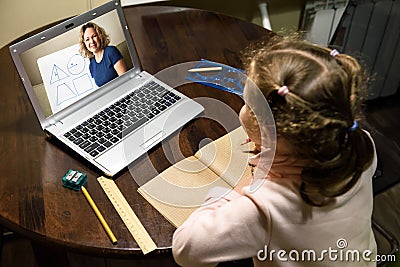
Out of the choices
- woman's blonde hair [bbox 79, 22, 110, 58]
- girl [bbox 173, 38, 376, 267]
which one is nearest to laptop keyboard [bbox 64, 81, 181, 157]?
woman's blonde hair [bbox 79, 22, 110, 58]

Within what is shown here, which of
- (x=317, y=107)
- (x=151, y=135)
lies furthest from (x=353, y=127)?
(x=151, y=135)

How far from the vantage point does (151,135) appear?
1.19 metres

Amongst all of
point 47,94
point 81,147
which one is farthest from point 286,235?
point 47,94

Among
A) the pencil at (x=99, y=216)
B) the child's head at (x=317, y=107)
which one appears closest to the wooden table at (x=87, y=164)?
the pencil at (x=99, y=216)

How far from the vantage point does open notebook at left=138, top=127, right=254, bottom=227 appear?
1.06 m

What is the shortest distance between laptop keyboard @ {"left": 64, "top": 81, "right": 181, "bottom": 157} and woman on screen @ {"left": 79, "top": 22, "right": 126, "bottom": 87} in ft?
0.23

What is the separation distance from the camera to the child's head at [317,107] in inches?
31.7

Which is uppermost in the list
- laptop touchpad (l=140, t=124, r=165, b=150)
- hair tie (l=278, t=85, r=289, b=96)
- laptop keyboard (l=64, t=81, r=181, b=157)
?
hair tie (l=278, t=85, r=289, b=96)

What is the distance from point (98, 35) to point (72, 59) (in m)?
0.08

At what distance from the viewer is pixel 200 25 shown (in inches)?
61.5

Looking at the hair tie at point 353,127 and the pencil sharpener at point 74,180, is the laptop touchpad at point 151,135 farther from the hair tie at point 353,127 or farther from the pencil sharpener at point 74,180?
the hair tie at point 353,127

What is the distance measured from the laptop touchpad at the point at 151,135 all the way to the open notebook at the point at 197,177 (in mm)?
78

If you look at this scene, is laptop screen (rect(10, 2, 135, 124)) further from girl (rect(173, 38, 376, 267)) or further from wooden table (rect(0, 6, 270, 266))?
girl (rect(173, 38, 376, 267))

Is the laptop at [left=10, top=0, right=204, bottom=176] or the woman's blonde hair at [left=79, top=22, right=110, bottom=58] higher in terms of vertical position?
the woman's blonde hair at [left=79, top=22, right=110, bottom=58]
